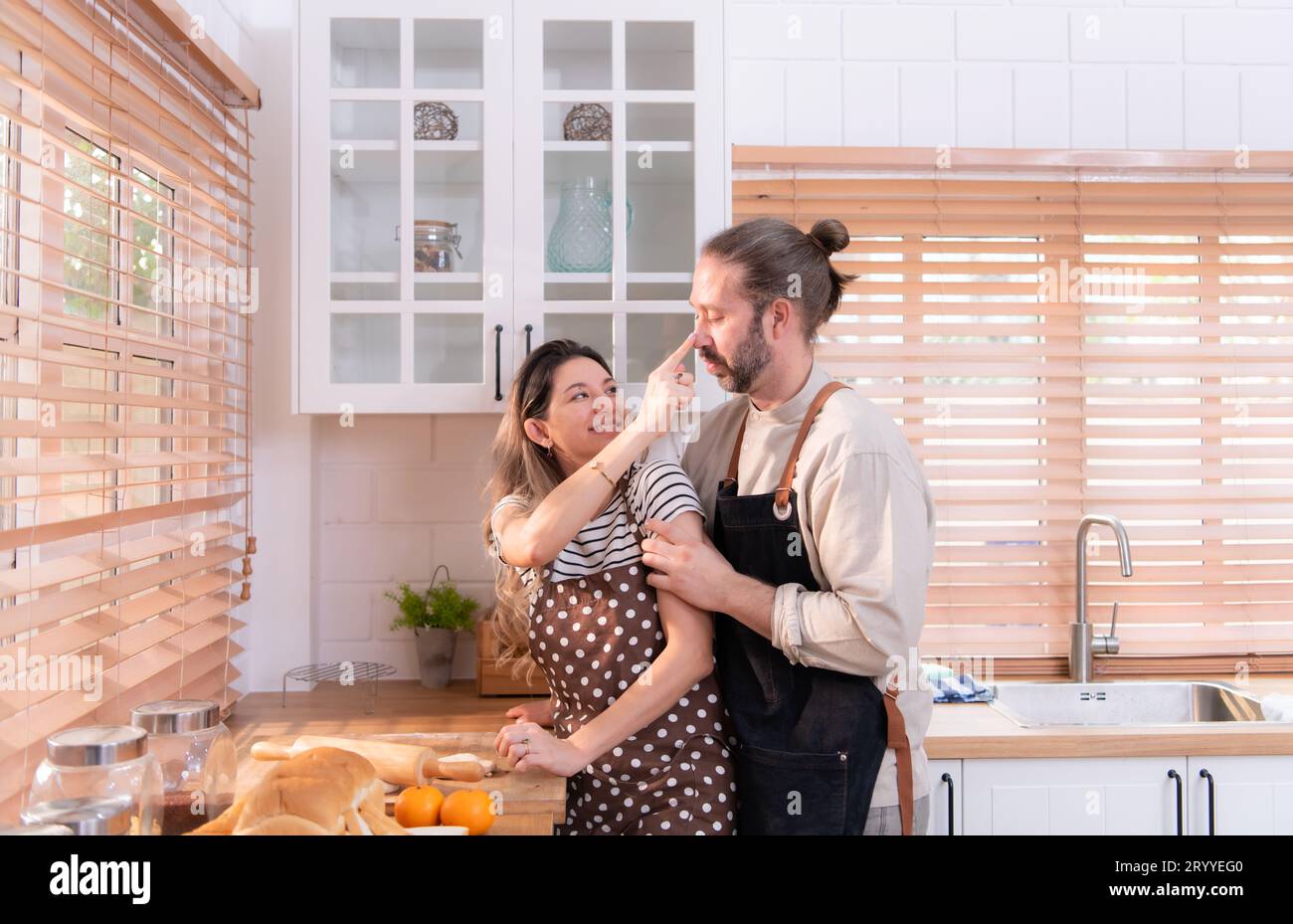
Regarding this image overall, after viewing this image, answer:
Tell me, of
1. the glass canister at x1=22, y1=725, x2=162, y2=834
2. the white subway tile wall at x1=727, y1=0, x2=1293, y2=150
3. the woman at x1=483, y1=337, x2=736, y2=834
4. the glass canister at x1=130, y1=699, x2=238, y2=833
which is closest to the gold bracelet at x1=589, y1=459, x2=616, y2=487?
the woman at x1=483, y1=337, x2=736, y2=834

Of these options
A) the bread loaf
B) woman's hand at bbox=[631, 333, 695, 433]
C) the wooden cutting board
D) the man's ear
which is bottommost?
the wooden cutting board

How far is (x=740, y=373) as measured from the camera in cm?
161

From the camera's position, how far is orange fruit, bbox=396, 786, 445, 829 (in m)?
1.23

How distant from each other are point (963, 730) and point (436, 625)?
3.93 ft

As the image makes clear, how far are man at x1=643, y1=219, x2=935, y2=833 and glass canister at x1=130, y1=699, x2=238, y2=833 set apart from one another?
0.67 metres

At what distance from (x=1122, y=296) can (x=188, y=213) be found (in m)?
2.19

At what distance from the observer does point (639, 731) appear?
4.97 ft

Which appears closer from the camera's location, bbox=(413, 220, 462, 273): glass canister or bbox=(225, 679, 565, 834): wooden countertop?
bbox=(225, 679, 565, 834): wooden countertop

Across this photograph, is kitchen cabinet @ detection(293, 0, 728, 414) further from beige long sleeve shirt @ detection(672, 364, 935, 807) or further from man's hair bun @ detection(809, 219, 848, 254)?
beige long sleeve shirt @ detection(672, 364, 935, 807)

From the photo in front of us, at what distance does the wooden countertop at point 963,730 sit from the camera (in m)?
1.92

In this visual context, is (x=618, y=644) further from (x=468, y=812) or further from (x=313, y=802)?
(x=313, y=802)

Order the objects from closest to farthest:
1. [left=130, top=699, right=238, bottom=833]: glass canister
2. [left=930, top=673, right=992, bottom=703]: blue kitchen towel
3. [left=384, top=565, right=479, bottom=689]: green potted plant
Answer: [left=130, top=699, right=238, bottom=833]: glass canister
[left=930, top=673, right=992, bottom=703]: blue kitchen towel
[left=384, top=565, right=479, bottom=689]: green potted plant

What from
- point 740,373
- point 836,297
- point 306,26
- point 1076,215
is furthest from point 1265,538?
point 306,26

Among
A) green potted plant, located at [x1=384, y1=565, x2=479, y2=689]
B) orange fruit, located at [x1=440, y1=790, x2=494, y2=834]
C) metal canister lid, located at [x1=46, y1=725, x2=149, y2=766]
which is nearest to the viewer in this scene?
metal canister lid, located at [x1=46, y1=725, x2=149, y2=766]
